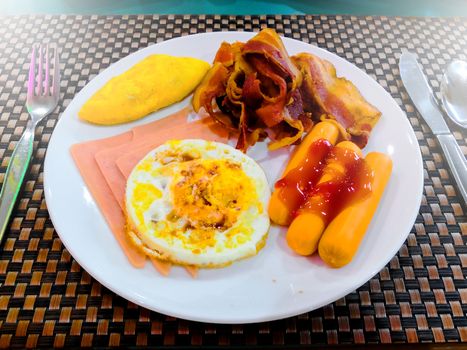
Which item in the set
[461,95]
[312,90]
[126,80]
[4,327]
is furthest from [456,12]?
[4,327]

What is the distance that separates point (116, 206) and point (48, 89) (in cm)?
70

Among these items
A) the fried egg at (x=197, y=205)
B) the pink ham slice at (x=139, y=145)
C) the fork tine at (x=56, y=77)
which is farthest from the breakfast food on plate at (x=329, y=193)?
the fork tine at (x=56, y=77)

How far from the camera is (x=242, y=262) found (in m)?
1.25

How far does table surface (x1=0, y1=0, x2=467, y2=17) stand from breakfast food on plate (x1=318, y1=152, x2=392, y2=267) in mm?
1512

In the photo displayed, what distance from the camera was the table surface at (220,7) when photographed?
8.18ft

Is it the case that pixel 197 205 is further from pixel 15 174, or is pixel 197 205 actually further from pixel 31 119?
pixel 31 119

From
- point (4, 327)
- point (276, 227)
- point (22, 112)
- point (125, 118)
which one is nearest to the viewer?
point (4, 327)

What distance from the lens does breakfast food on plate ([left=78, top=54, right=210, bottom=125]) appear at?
1.58 metres

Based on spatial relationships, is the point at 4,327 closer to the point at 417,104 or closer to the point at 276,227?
the point at 276,227

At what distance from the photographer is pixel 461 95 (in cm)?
179

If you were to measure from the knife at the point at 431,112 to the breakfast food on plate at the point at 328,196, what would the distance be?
32cm

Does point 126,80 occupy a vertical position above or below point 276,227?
above

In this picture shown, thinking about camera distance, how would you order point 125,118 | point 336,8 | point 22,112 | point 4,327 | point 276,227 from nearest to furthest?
point 4,327 < point 276,227 < point 125,118 < point 22,112 < point 336,8

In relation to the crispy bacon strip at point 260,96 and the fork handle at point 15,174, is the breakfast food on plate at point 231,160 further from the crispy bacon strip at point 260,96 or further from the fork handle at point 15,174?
the fork handle at point 15,174
